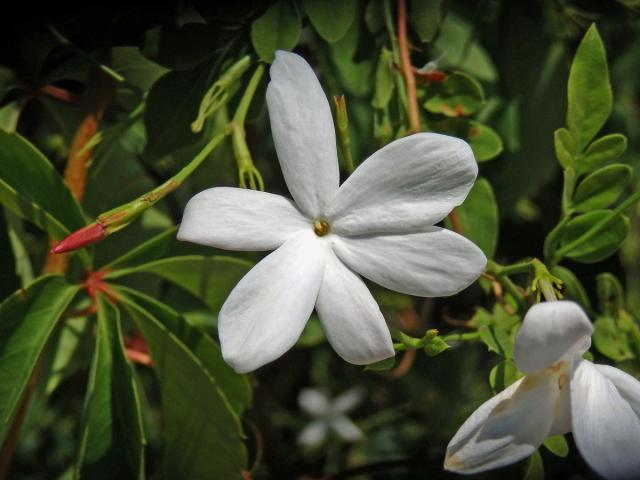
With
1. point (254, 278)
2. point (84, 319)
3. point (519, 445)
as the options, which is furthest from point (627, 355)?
point (84, 319)

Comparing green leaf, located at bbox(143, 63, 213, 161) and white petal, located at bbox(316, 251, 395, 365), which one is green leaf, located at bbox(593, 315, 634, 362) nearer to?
white petal, located at bbox(316, 251, 395, 365)

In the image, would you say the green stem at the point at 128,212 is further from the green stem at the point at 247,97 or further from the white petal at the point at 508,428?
the white petal at the point at 508,428

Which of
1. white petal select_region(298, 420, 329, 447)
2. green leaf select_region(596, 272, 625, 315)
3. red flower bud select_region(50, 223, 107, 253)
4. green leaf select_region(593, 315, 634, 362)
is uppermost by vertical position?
red flower bud select_region(50, 223, 107, 253)

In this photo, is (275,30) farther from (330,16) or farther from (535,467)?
(535,467)

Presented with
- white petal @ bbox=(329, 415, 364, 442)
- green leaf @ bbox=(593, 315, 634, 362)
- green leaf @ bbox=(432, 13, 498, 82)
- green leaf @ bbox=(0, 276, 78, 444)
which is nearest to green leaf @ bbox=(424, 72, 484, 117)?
green leaf @ bbox=(432, 13, 498, 82)

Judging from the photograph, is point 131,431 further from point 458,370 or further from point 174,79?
point 458,370

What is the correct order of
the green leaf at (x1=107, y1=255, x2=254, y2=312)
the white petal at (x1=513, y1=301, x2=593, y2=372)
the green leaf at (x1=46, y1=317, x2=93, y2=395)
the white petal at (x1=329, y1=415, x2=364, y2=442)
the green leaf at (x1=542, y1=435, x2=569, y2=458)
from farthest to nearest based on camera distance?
the white petal at (x1=329, y1=415, x2=364, y2=442) < the green leaf at (x1=46, y1=317, x2=93, y2=395) < the green leaf at (x1=107, y1=255, x2=254, y2=312) < the green leaf at (x1=542, y1=435, x2=569, y2=458) < the white petal at (x1=513, y1=301, x2=593, y2=372)

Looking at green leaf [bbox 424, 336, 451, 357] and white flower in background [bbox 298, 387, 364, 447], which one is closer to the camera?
green leaf [bbox 424, 336, 451, 357]
